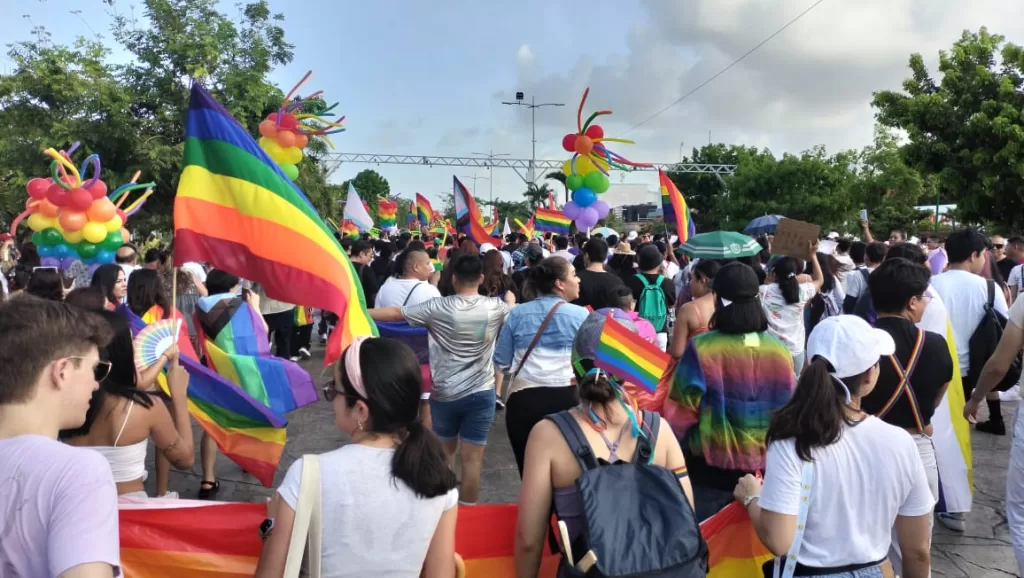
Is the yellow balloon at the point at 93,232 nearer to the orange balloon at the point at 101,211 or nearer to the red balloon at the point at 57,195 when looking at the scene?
the orange balloon at the point at 101,211

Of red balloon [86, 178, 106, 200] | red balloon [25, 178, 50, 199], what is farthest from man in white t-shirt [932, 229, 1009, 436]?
red balloon [25, 178, 50, 199]

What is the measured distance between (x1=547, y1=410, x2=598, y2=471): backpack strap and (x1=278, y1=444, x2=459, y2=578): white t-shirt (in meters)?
0.45

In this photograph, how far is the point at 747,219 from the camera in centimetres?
3681

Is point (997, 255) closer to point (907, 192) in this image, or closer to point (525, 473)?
point (525, 473)

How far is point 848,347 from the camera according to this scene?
2189 mm

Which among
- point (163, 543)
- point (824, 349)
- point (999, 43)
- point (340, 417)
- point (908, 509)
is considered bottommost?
point (163, 543)

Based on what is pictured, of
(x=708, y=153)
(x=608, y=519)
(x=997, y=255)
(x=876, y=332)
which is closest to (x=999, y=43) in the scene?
(x=997, y=255)

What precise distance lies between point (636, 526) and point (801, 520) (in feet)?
1.80

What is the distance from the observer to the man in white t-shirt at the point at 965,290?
4.94m

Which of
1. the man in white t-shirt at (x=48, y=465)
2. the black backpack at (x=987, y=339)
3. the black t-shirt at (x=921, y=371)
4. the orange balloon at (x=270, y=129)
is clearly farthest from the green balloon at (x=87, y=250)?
the black backpack at (x=987, y=339)

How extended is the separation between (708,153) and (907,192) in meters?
20.2

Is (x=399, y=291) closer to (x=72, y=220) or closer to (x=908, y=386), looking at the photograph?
(x=908, y=386)

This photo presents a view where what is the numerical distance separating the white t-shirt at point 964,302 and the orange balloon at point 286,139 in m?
5.77

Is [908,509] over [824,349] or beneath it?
beneath
